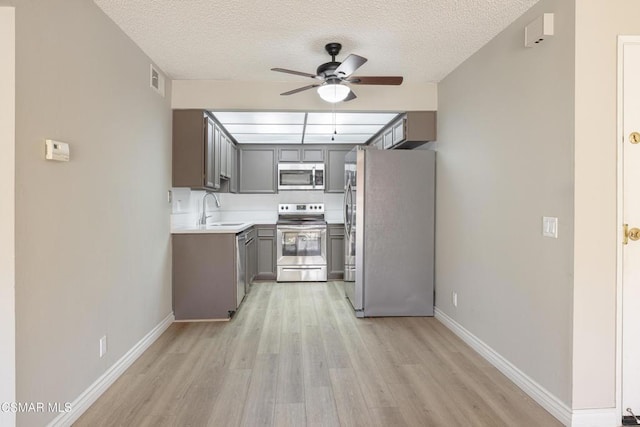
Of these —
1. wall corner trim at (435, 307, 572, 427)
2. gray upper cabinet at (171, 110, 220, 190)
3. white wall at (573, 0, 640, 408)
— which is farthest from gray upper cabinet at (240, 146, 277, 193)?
white wall at (573, 0, 640, 408)

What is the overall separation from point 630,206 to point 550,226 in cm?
38

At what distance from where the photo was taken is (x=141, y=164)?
2883 mm

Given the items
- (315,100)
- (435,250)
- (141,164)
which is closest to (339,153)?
(315,100)

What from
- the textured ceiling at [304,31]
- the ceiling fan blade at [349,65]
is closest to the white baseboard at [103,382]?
the textured ceiling at [304,31]

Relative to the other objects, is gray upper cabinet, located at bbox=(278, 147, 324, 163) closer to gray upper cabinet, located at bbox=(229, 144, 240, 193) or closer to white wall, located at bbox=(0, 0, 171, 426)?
gray upper cabinet, located at bbox=(229, 144, 240, 193)

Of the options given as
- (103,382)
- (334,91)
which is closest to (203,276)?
(103,382)

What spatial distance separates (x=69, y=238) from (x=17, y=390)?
0.74 m

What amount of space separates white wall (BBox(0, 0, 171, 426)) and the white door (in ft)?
9.64

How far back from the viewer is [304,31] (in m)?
2.61

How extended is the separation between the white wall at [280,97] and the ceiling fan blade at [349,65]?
1.02 m

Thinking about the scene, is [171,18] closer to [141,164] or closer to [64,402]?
[141,164]

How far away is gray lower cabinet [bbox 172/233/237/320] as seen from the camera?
11.9ft

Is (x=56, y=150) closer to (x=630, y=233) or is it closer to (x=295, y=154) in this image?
(x=630, y=233)

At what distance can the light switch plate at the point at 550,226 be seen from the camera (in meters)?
2.04
